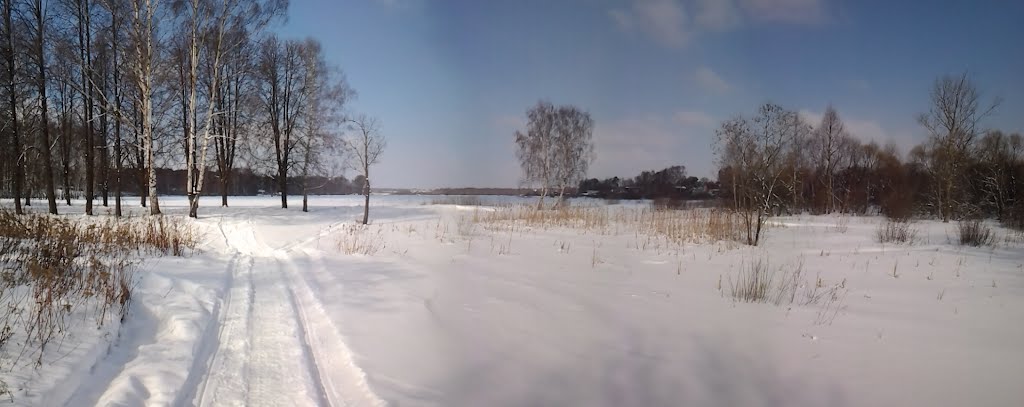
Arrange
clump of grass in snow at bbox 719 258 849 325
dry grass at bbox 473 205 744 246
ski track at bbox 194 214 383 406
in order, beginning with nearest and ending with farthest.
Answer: ski track at bbox 194 214 383 406
clump of grass in snow at bbox 719 258 849 325
dry grass at bbox 473 205 744 246

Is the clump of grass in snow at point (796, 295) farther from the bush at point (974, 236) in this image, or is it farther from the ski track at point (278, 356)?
the bush at point (974, 236)

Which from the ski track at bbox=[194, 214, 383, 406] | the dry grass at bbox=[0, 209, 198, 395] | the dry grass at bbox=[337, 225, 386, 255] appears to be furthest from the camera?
the dry grass at bbox=[337, 225, 386, 255]

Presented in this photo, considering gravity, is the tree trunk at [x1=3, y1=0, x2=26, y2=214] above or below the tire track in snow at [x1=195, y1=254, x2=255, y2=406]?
above

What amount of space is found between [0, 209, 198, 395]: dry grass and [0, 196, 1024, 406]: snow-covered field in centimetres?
26

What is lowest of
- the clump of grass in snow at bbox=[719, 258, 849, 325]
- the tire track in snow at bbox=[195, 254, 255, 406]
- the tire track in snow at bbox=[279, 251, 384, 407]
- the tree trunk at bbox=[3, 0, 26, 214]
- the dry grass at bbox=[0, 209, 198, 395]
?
the tire track in snow at bbox=[279, 251, 384, 407]

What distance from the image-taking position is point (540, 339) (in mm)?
3766

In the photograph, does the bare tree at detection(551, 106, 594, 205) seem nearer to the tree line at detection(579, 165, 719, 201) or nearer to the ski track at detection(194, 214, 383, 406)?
the tree line at detection(579, 165, 719, 201)

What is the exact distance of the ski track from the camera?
8.82ft

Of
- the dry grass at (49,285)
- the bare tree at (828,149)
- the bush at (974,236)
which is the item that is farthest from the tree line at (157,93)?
the bare tree at (828,149)

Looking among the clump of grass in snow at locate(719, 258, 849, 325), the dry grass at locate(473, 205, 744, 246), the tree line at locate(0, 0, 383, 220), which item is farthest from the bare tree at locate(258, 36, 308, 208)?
the clump of grass in snow at locate(719, 258, 849, 325)

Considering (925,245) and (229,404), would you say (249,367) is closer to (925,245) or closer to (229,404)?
(229,404)

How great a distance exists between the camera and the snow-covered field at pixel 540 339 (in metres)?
2.76

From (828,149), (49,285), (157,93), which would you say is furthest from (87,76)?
(828,149)

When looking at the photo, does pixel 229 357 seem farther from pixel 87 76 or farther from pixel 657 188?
pixel 657 188
